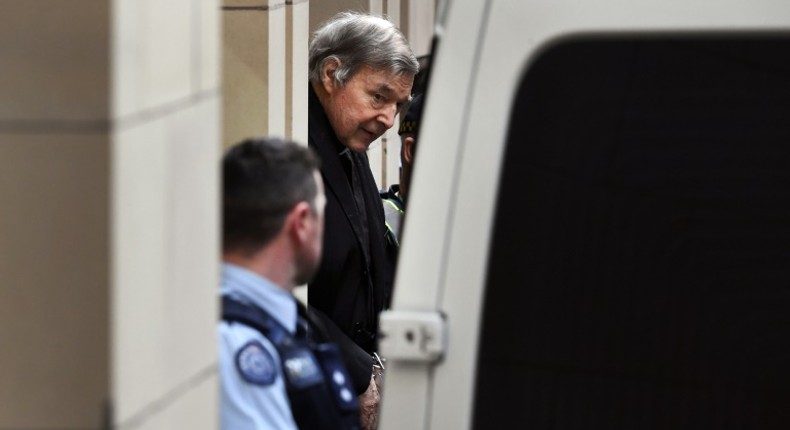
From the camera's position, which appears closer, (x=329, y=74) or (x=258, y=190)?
(x=258, y=190)

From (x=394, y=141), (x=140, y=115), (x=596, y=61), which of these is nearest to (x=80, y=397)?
(x=140, y=115)

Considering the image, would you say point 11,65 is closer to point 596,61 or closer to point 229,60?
point 596,61

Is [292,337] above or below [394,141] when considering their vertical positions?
above

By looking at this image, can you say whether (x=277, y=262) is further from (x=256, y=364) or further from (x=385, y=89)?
(x=385, y=89)

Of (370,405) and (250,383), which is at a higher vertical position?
(250,383)

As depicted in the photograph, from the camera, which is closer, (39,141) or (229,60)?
(39,141)

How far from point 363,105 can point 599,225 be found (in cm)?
244

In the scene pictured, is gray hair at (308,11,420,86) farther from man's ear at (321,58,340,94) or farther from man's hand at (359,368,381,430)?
man's hand at (359,368,381,430)

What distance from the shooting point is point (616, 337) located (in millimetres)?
2688

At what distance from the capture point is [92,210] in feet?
7.03

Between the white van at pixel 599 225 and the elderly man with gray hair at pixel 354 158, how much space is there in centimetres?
193

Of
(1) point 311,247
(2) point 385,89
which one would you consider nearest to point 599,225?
(1) point 311,247

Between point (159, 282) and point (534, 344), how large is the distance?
70 cm

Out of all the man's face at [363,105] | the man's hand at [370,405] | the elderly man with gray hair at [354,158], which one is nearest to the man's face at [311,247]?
the elderly man with gray hair at [354,158]
